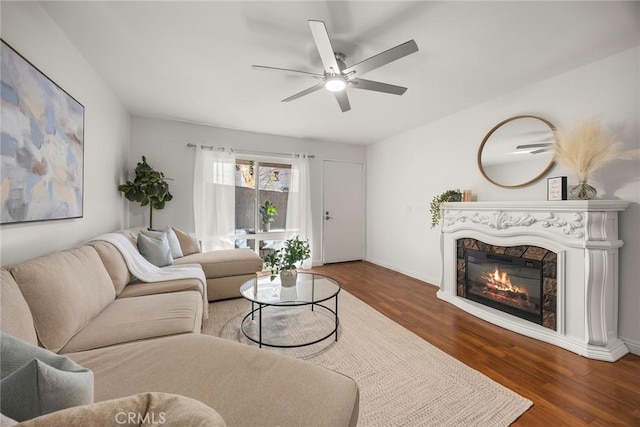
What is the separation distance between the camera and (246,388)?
0.95 metres

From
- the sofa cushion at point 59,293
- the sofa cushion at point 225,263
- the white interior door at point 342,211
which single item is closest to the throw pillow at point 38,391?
the sofa cushion at point 59,293

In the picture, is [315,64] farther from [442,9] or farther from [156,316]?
[156,316]

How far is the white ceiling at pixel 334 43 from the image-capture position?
1.62m

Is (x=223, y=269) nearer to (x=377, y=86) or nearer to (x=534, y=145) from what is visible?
(x=377, y=86)

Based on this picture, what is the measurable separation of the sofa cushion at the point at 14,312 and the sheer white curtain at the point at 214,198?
9.08 feet

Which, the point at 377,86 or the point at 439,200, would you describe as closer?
the point at 377,86

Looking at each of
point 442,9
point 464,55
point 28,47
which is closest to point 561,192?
point 464,55

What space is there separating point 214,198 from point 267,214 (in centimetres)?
93

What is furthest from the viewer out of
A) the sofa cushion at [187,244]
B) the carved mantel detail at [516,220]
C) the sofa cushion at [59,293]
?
the sofa cushion at [187,244]

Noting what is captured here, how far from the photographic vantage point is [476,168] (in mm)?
3092

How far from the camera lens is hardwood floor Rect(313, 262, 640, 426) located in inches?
56.1

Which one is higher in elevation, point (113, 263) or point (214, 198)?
point (214, 198)

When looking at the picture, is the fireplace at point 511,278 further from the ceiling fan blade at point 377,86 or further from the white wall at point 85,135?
the white wall at point 85,135

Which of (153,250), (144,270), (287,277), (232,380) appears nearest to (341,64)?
(287,277)
